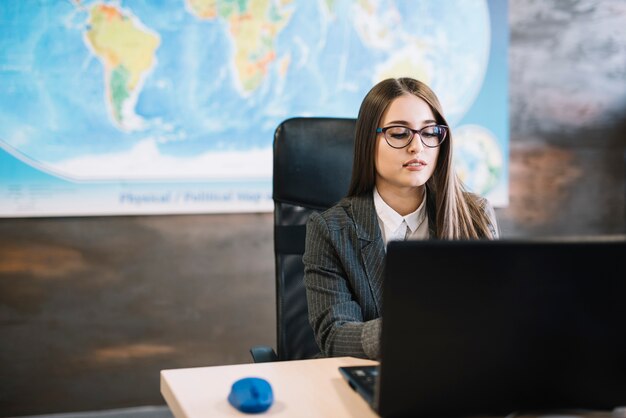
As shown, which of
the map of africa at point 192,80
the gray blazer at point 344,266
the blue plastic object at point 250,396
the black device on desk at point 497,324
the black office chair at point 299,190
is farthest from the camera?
the map of africa at point 192,80

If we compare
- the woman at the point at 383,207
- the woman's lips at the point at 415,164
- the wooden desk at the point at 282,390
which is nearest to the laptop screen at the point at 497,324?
the wooden desk at the point at 282,390

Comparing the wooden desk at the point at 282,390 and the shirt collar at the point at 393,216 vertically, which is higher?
the shirt collar at the point at 393,216

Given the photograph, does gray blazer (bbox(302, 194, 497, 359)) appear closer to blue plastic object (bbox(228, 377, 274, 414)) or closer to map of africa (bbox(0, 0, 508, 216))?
blue plastic object (bbox(228, 377, 274, 414))

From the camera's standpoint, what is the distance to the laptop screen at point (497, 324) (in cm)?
83

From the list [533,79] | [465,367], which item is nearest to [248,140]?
[533,79]

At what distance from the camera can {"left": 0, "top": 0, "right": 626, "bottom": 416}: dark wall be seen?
2.62 metres

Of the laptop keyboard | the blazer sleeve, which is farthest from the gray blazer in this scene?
the laptop keyboard

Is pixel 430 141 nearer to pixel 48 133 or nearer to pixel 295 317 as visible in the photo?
pixel 295 317

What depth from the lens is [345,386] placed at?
45.0 inches

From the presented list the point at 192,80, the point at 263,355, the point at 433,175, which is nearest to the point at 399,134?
the point at 433,175

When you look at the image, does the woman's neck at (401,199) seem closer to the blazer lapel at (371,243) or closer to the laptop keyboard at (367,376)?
the blazer lapel at (371,243)

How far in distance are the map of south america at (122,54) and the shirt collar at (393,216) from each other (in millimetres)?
1326

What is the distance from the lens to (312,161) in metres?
1.83

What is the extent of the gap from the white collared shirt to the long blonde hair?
25mm
